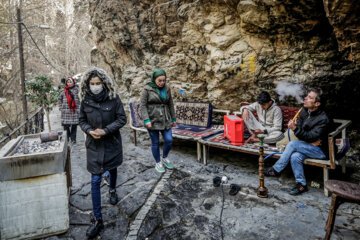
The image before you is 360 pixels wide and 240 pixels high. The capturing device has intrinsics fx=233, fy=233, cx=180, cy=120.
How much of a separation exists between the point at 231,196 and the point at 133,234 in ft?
5.45

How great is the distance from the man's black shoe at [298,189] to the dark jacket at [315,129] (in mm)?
652

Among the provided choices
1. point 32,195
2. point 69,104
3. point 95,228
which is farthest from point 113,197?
point 69,104

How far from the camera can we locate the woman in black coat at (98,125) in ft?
9.48

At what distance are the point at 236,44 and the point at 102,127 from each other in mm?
3990

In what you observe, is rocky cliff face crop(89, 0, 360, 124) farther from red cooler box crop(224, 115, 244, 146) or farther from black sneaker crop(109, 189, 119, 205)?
black sneaker crop(109, 189, 119, 205)

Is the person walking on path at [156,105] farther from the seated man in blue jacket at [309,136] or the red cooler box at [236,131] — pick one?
the seated man in blue jacket at [309,136]

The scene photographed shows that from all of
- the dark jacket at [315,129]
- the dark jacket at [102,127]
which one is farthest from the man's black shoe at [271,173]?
the dark jacket at [102,127]

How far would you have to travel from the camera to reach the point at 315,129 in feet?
11.9

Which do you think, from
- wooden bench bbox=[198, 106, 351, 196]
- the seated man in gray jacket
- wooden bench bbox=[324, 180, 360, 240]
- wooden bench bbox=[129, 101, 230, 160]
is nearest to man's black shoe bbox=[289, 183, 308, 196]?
wooden bench bbox=[198, 106, 351, 196]

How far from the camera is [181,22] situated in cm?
674

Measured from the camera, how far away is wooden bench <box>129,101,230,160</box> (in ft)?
18.9

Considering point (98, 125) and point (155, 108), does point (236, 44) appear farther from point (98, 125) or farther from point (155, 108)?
point (98, 125)

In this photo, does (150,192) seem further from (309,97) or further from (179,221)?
(309,97)

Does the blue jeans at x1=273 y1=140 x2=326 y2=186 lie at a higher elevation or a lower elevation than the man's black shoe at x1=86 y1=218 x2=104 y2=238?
higher
